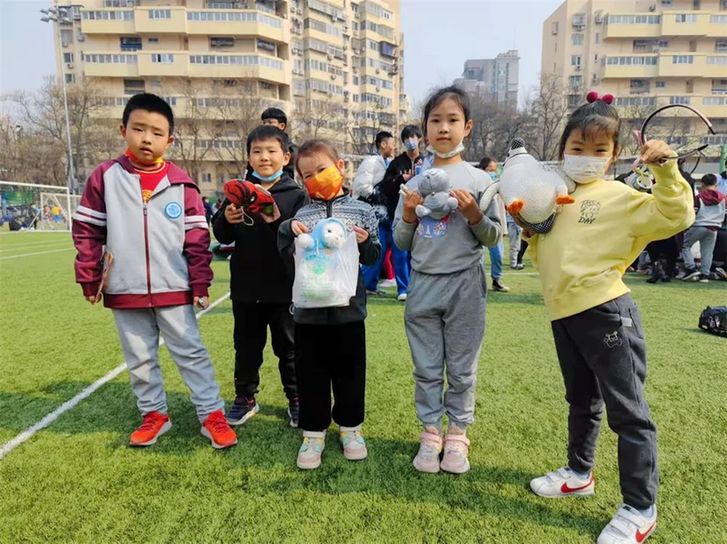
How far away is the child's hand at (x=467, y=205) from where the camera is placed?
2.16 metres

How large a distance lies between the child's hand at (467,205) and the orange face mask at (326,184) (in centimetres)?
61

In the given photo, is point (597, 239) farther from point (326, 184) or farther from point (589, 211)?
point (326, 184)

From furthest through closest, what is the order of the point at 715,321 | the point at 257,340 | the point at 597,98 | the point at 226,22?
the point at 226,22 < the point at 715,321 < the point at 257,340 < the point at 597,98

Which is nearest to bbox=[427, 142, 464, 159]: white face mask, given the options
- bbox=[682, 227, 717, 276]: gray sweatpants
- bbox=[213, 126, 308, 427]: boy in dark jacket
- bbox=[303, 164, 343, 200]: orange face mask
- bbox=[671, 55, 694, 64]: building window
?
bbox=[303, 164, 343, 200]: orange face mask

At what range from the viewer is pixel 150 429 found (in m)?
2.74

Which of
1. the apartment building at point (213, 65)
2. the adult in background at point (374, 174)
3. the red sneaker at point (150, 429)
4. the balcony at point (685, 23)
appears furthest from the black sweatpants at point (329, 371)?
the balcony at point (685, 23)

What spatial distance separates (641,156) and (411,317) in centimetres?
129

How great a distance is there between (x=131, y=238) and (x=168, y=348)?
26.9 inches

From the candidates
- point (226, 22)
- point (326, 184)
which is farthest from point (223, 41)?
point (326, 184)

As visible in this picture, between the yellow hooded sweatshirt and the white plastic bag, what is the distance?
3.12ft

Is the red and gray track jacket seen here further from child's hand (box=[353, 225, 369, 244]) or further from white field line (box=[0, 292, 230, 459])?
child's hand (box=[353, 225, 369, 244])

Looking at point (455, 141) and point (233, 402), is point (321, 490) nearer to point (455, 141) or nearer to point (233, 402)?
point (233, 402)

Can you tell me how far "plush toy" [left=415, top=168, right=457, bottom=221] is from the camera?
7.16 ft

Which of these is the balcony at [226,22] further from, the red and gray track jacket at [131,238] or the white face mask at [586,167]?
the white face mask at [586,167]
